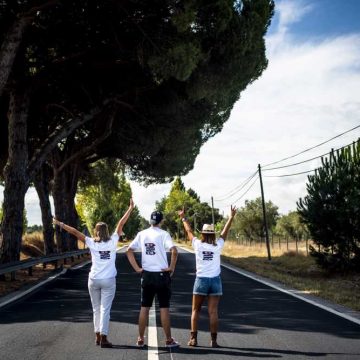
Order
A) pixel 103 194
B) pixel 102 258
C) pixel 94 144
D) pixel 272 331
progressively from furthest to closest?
pixel 103 194
pixel 94 144
pixel 272 331
pixel 102 258

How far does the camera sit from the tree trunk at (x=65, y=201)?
88.3 ft

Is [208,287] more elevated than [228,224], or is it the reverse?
[228,224]

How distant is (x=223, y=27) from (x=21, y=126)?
Result: 7760 millimetres

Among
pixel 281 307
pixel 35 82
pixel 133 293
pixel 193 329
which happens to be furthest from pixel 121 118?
pixel 193 329

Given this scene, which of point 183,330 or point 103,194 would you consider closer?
point 183,330

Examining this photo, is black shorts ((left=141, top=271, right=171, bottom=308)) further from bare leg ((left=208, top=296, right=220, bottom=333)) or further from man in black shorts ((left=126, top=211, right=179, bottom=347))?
bare leg ((left=208, top=296, right=220, bottom=333))

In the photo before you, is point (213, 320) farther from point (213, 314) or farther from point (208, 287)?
point (208, 287)

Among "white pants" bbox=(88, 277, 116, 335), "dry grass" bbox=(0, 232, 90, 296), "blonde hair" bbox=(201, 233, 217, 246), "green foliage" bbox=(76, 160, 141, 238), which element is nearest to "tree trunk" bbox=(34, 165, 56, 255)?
"dry grass" bbox=(0, 232, 90, 296)

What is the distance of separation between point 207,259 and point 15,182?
1138 centimetres

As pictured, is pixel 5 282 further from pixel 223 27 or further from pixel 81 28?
pixel 223 27

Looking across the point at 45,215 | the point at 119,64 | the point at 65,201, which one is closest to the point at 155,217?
the point at 119,64

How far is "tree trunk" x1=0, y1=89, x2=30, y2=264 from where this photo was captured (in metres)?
15.6

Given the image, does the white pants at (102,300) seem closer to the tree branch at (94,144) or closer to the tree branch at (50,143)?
the tree branch at (50,143)

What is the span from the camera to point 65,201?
100 ft
